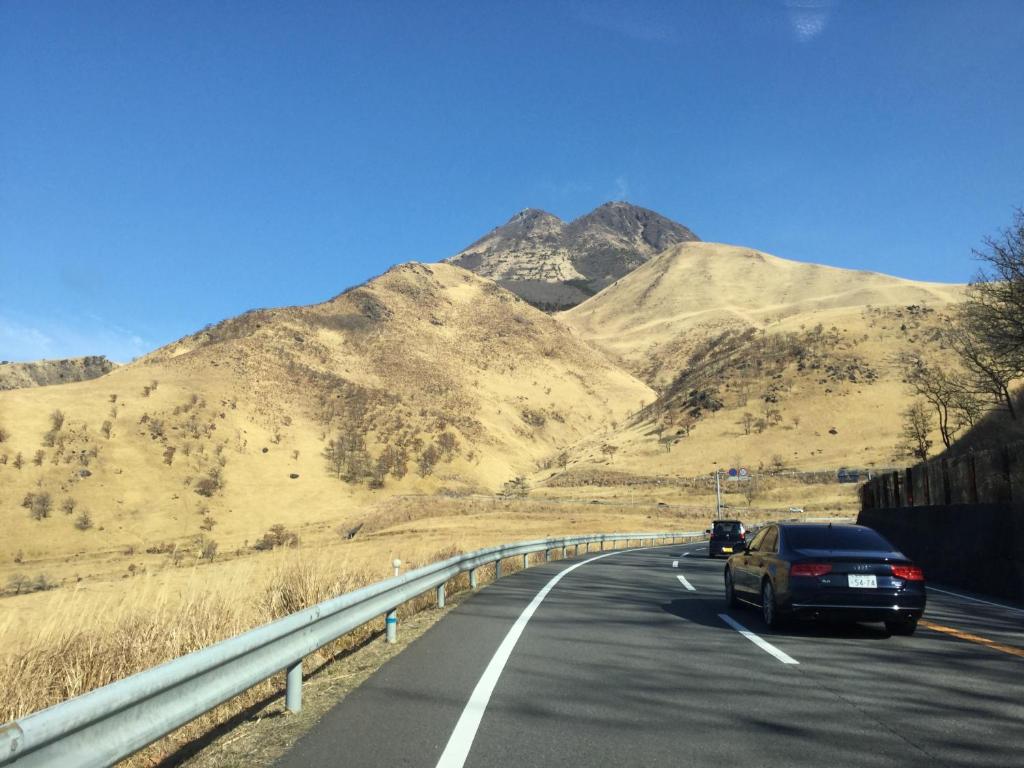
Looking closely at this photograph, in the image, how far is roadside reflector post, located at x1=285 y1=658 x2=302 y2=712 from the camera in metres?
6.34

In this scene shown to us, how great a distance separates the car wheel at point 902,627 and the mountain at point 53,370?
136 meters

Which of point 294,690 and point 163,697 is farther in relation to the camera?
point 294,690

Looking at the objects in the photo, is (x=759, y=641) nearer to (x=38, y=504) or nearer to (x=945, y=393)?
(x=945, y=393)

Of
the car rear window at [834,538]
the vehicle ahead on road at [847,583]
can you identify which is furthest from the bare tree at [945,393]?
the vehicle ahead on road at [847,583]

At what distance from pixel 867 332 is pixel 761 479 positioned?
37852 millimetres

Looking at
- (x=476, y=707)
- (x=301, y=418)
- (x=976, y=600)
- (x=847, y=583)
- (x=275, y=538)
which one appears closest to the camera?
(x=476, y=707)

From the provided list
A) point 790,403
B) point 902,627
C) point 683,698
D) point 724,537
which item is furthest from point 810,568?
point 790,403

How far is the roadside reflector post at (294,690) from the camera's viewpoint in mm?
6336

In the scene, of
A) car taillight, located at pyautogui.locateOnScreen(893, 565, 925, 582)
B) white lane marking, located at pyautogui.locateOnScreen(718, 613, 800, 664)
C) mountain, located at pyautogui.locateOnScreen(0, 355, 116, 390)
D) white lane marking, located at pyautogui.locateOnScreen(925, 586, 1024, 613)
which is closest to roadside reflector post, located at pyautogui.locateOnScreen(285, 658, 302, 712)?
white lane marking, located at pyautogui.locateOnScreen(718, 613, 800, 664)

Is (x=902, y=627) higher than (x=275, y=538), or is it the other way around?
(x=902, y=627)

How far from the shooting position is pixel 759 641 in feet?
32.1

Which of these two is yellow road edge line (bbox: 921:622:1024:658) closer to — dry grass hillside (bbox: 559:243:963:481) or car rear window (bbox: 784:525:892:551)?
car rear window (bbox: 784:525:892:551)

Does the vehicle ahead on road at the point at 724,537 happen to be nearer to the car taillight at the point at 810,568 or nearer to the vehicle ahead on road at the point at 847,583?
the vehicle ahead on road at the point at 847,583

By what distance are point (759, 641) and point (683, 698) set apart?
3.49 metres
